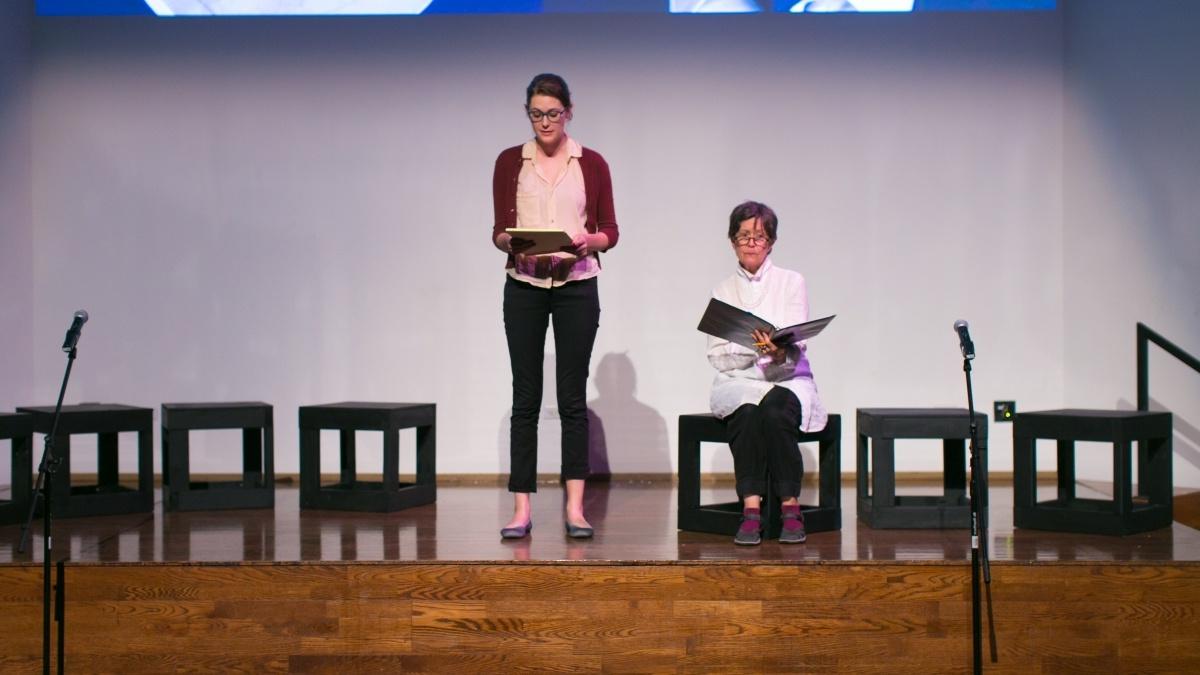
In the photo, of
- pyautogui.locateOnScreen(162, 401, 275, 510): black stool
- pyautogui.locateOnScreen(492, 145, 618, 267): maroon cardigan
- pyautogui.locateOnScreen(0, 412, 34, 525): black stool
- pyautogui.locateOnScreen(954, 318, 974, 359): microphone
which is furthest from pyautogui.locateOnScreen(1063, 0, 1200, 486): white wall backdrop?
pyautogui.locateOnScreen(0, 412, 34, 525): black stool

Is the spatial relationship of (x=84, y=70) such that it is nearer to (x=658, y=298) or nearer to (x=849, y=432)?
(x=658, y=298)

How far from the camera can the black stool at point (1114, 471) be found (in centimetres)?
375

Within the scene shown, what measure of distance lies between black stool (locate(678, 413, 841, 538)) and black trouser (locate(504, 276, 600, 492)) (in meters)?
Result: 0.40

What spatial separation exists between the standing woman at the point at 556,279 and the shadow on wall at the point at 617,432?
5.72 feet

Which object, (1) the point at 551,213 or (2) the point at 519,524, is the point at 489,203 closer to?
(1) the point at 551,213

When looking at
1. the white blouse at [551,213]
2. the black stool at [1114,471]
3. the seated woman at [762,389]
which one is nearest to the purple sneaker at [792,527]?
the seated woman at [762,389]

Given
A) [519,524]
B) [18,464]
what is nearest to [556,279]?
[519,524]

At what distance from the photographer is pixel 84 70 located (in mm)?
5453

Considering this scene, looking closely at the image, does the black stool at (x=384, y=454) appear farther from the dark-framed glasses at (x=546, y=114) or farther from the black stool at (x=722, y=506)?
A: the dark-framed glasses at (x=546, y=114)

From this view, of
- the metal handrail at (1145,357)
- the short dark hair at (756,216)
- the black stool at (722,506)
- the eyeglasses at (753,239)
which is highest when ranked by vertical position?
the short dark hair at (756,216)

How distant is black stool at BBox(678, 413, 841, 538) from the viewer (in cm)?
376

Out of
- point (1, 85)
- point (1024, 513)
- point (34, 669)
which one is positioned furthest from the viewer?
point (1, 85)

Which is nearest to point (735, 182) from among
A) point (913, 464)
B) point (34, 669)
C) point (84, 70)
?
point (913, 464)

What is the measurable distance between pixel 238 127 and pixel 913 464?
354 centimetres
